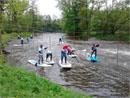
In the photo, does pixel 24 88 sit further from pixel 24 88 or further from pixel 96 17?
pixel 96 17

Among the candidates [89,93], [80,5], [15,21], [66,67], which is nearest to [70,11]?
[80,5]

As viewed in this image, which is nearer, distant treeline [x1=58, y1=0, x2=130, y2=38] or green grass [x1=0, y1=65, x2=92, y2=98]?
green grass [x1=0, y1=65, x2=92, y2=98]

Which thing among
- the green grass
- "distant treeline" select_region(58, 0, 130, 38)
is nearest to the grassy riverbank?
the green grass

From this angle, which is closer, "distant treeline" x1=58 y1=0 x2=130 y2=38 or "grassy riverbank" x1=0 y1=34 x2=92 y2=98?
"grassy riverbank" x1=0 y1=34 x2=92 y2=98

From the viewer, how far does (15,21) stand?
60656 millimetres

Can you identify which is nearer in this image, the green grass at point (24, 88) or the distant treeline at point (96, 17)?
the green grass at point (24, 88)

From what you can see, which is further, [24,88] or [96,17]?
[96,17]

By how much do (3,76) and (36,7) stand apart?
2685 inches

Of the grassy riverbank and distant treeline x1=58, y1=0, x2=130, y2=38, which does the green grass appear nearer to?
the grassy riverbank

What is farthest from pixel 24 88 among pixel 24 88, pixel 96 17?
pixel 96 17

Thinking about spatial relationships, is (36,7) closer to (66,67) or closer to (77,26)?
(77,26)

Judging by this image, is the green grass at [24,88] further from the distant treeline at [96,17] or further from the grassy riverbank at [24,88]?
the distant treeline at [96,17]

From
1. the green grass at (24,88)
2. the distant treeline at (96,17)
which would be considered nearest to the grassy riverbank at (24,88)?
the green grass at (24,88)

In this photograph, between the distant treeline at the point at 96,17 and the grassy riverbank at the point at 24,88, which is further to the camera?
the distant treeline at the point at 96,17
